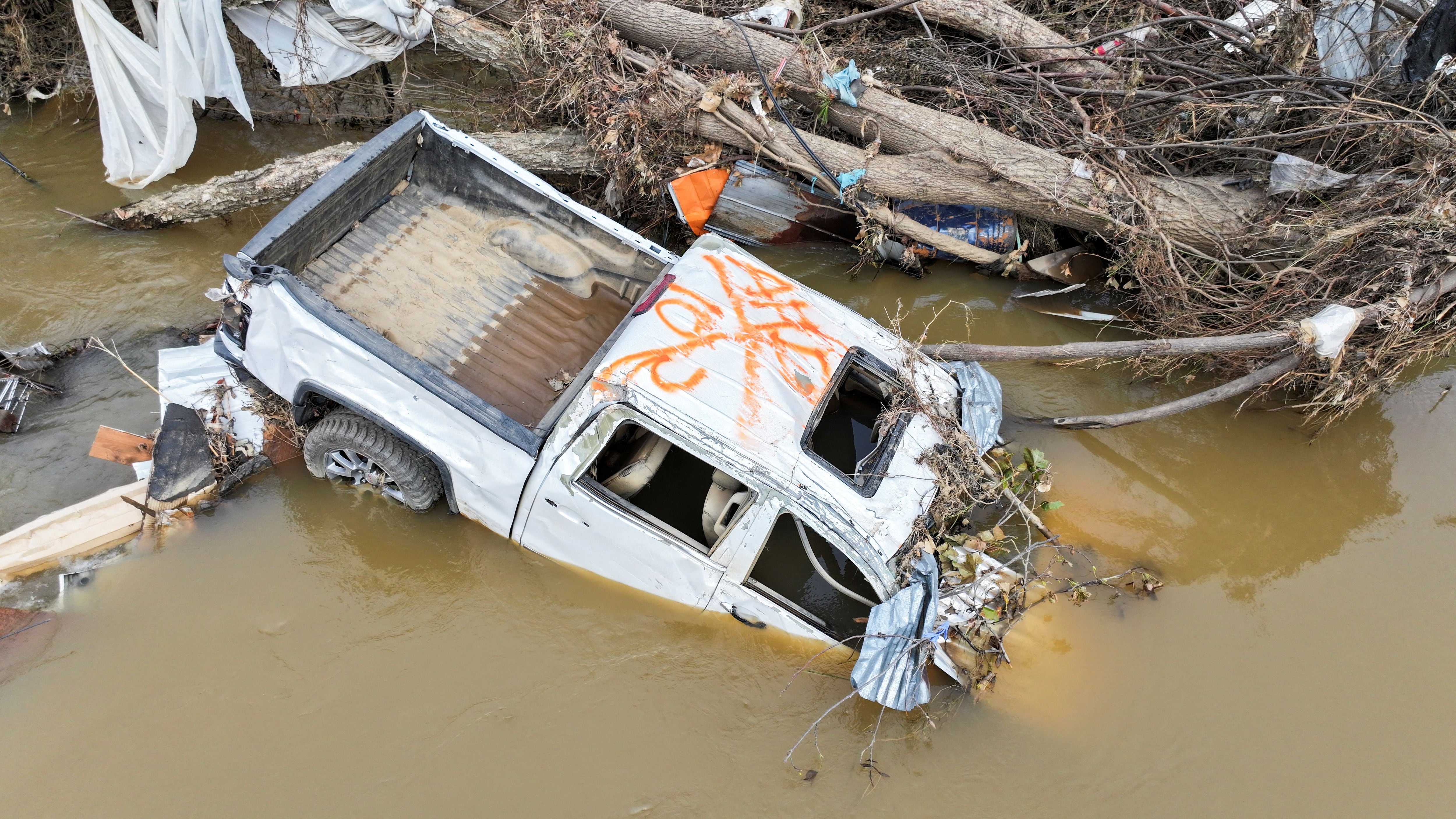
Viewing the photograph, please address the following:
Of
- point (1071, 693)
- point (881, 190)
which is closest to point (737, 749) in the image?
point (1071, 693)

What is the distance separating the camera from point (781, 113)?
6184 mm

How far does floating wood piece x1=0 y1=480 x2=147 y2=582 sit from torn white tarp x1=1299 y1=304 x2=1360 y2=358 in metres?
7.07

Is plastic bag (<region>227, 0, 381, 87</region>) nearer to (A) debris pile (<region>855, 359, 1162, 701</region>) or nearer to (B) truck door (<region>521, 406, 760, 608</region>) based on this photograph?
(B) truck door (<region>521, 406, 760, 608</region>)

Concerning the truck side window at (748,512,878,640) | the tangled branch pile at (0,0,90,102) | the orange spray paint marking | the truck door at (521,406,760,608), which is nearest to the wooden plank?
the truck door at (521,406,760,608)

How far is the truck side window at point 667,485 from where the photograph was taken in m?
3.96

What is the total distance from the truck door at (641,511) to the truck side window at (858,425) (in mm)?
566

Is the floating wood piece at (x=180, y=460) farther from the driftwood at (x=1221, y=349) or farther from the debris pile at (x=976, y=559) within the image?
the driftwood at (x=1221, y=349)

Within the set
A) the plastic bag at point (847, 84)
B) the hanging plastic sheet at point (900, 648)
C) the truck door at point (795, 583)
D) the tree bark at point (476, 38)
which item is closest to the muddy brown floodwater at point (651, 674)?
the truck door at point (795, 583)

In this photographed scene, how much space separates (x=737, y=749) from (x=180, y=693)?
2794mm

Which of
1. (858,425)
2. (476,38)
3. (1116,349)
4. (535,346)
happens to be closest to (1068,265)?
(1116,349)

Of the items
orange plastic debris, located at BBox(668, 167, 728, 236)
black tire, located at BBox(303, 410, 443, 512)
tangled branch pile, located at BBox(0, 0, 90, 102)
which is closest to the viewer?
black tire, located at BBox(303, 410, 443, 512)

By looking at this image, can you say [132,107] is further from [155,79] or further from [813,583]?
[813,583]

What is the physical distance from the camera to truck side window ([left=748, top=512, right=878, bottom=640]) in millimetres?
4000

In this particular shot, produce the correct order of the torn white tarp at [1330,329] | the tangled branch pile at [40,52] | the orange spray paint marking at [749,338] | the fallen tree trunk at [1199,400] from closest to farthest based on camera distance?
the orange spray paint marking at [749,338] < the torn white tarp at [1330,329] < the fallen tree trunk at [1199,400] < the tangled branch pile at [40,52]
